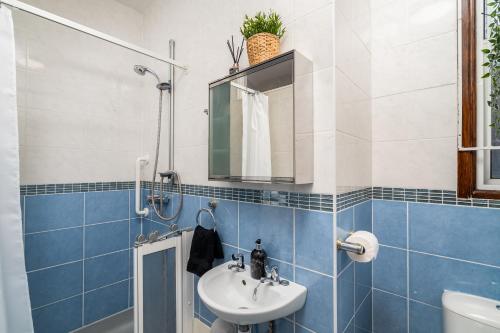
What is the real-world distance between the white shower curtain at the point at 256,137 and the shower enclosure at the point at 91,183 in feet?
2.38

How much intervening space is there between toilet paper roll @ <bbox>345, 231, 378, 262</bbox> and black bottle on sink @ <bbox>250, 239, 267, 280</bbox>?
0.40m

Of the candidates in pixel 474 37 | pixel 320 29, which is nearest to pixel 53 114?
pixel 320 29

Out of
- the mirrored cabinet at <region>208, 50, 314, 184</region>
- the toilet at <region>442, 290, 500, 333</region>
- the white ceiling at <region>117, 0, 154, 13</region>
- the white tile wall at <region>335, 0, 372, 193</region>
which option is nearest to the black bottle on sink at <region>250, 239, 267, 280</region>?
the mirrored cabinet at <region>208, 50, 314, 184</region>

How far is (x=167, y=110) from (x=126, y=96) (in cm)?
47

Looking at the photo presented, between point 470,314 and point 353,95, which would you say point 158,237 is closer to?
point 353,95

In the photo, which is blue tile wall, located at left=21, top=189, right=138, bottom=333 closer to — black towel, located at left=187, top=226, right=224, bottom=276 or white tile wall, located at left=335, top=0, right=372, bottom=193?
black towel, located at left=187, top=226, right=224, bottom=276

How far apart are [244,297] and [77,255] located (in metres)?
1.36

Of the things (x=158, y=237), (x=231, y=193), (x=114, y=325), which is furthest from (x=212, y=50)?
(x=114, y=325)

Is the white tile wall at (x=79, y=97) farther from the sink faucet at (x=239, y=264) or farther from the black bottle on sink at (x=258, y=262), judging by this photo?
the black bottle on sink at (x=258, y=262)

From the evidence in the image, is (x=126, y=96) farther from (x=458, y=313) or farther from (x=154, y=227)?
(x=458, y=313)

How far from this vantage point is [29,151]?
157cm

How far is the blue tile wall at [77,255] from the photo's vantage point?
159 centimetres

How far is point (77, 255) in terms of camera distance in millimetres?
1764

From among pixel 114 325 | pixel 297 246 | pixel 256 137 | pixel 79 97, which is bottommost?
pixel 114 325
